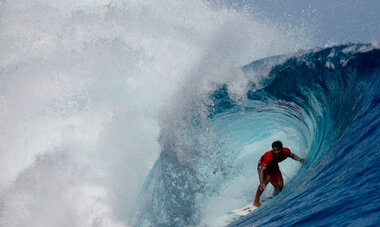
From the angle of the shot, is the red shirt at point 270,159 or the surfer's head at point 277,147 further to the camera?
the red shirt at point 270,159

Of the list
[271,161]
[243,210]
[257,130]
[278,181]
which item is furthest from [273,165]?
[257,130]

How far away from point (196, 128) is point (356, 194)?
4737 millimetres

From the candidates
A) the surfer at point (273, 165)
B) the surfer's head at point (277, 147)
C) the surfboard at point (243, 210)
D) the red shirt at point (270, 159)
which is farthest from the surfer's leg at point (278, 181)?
the surfboard at point (243, 210)

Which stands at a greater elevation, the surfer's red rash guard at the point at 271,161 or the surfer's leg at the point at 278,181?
the surfer's red rash guard at the point at 271,161

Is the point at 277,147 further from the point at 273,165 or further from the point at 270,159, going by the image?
the point at 273,165

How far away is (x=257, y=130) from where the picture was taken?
296 inches

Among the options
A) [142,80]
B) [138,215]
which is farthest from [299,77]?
[142,80]

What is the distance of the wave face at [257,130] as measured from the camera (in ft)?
15.9

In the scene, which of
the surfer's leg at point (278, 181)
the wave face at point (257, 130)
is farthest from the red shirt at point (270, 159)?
the wave face at point (257, 130)

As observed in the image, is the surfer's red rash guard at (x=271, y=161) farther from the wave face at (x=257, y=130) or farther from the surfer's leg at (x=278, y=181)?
the wave face at (x=257, y=130)

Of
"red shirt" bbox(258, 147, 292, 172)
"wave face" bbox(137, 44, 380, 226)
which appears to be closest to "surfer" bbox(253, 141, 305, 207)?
"red shirt" bbox(258, 147, 292, 172)

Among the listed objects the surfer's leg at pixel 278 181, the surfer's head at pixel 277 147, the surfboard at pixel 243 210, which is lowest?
the surfboard at pixel 243 210

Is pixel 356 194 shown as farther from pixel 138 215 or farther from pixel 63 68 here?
pixel 63 68

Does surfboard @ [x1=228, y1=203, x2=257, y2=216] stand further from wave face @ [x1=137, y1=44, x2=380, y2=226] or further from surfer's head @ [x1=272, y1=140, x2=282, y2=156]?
surfer's head @ [x1=272, y1=140, x2=282, y2=156]
